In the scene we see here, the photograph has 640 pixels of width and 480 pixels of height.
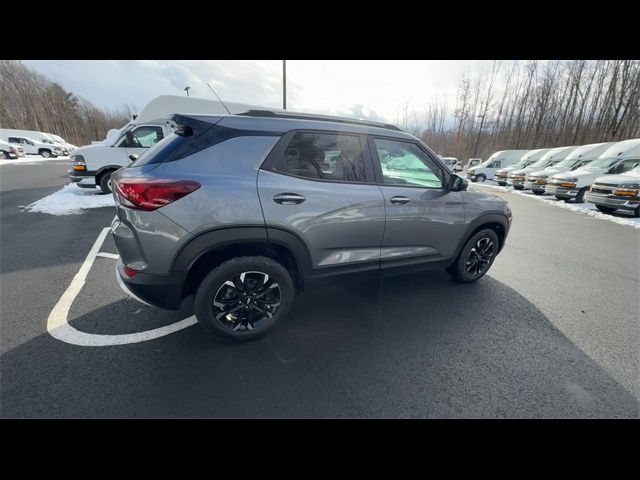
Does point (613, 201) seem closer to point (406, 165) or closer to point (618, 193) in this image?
point (618, 193)

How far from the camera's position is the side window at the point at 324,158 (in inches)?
91.8

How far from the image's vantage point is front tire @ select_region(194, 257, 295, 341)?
223 centimetres

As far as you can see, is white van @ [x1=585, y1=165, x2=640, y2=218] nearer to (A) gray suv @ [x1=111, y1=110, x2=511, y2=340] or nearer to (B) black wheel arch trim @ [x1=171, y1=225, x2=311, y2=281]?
(A) gray suv @ [x1=111, y1=110, x2=511, y2=340]

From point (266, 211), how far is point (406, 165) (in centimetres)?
172

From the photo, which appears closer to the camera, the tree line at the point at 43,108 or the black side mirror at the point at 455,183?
the black side mirror at the point at 455,183

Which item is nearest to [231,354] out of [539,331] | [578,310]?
[539,331]

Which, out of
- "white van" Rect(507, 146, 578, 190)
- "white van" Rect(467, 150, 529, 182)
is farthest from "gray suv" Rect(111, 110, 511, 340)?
"white van" Rect(467, 150, 529, 182)

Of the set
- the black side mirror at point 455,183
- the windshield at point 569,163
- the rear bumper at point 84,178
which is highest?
the windshield at point 569,163

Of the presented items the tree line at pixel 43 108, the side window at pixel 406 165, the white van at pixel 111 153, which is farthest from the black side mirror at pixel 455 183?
the tree line at pixel 43 108

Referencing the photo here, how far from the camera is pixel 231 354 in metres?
2.27

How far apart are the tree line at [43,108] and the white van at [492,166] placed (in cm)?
Answer: 5987

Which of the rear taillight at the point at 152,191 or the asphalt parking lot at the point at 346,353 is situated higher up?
the rear taillight at the point at 152,191

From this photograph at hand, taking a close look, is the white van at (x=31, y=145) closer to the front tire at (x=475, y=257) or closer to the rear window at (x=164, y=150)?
→ the rear window at (x=164, y=150)
